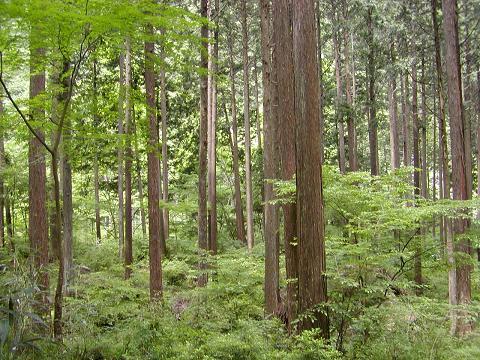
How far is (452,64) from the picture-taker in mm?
10258

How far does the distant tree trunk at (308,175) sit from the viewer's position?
5.63 m

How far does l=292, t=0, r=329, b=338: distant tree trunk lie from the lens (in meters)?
5.63

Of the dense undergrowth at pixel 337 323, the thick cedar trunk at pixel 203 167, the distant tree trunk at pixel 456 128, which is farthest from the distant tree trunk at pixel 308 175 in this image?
the distant tree trunk at pixel 456 128

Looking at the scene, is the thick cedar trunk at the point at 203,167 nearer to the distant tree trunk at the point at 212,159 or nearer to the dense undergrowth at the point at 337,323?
the distant tree trunk at the point at 212,159

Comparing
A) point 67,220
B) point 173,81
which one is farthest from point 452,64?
point 173,81

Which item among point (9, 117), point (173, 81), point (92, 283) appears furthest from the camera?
point (173, 81)

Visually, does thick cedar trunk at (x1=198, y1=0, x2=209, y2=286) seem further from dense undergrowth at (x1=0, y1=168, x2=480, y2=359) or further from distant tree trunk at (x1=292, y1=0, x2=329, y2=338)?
distant tree trunk at (x1=292, y1=0, x2=329, y2=338)

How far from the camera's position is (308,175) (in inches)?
225

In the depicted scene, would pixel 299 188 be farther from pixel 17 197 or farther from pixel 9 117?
pixel 17 197

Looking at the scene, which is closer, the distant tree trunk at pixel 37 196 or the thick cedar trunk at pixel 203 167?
the distant tree trunk at pixel 37 196

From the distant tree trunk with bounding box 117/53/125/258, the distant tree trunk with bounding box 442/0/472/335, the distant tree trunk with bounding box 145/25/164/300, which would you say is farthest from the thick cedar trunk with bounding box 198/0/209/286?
the distant tree trunk with bounding box 442/0/472/335

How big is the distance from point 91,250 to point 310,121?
638 inches

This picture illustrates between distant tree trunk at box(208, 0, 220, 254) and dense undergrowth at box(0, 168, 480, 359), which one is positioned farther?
distant tree trunk at box(208, 0, 220, 254)

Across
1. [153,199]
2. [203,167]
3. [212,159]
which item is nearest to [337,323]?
[153,199]
